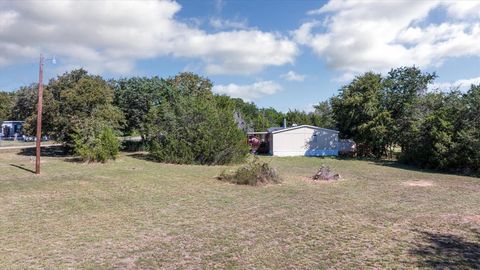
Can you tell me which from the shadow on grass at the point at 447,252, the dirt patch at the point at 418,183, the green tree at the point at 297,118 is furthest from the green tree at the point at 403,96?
the green tree at the point at 297,118

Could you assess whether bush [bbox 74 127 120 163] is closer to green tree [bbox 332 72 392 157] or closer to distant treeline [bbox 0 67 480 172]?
distant treeline [bbox 0 67 480 172]

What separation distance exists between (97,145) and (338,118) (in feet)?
67.0

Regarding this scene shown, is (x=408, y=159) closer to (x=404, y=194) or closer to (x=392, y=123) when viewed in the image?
(x=392, y=123)

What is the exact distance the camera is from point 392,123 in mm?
A: 30359

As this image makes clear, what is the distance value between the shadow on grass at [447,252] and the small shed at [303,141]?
25.3 m

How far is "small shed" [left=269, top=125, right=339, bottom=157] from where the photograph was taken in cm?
3372

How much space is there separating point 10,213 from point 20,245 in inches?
118

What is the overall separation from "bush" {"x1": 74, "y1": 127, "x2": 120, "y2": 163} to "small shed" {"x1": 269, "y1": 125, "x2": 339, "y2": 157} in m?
14.3

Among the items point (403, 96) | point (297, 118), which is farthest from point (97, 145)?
point (297, 118)

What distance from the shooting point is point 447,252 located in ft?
23.4

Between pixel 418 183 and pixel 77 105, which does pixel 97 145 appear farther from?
pixel 418 183

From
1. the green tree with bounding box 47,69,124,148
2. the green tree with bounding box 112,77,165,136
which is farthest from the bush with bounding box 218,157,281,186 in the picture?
the green tree with bounding box 112,77,165,136

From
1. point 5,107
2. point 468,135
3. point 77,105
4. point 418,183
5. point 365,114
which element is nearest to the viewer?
point 418,183

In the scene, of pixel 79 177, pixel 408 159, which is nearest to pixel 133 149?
pixel 79 177
